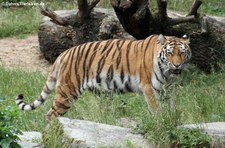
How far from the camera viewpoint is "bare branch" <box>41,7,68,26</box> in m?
10.8

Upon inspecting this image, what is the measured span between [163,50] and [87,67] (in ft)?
3.76

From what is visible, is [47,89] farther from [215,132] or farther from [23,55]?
[23,55]

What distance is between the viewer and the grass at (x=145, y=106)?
19.4 ft

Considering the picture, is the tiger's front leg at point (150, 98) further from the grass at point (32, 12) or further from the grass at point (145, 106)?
the grass at point (32, 12)

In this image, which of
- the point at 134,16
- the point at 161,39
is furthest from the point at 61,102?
the point at 134,16

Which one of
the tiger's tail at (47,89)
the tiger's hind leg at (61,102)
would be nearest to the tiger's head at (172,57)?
the tiger's hind leg at (61,102)

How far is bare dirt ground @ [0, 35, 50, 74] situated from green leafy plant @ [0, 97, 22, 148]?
22.5 ft

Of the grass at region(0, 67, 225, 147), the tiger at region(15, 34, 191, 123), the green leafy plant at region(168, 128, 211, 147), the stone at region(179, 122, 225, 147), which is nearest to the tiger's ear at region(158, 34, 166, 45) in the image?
the tiger at region(15, 34, 191, 123)

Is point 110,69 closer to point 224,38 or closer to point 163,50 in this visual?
point 163,50

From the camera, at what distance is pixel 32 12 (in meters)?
16.0

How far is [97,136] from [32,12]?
417 inches

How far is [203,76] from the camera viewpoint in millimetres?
10953

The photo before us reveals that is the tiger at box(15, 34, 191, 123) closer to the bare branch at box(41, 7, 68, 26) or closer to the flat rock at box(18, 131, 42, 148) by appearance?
the flat rock at box(18, 131, 42, 148)

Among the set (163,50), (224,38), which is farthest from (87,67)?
(224,38)
